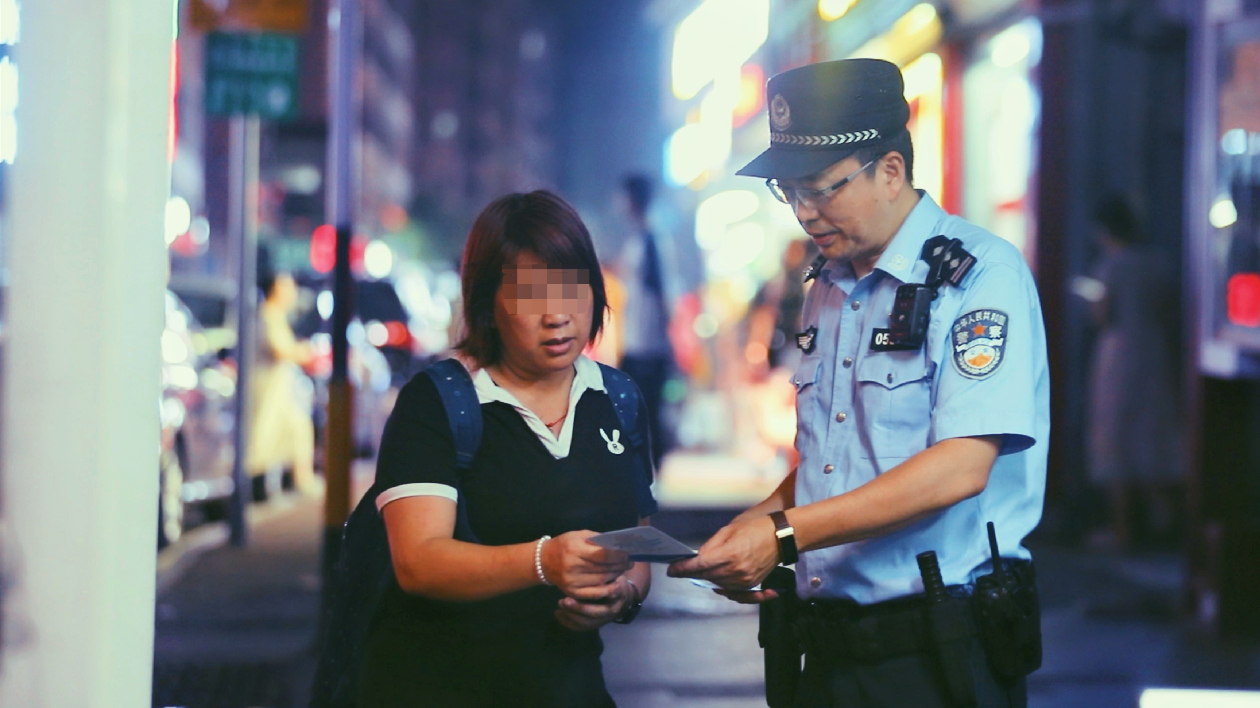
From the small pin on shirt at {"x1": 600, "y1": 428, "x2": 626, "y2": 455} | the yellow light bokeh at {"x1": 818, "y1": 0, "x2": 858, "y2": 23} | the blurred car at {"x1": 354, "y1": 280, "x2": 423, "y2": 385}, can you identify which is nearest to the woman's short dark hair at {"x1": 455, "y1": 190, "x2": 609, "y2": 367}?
the small pin on shirt at {"x1": 600, "y1": 428, "x2": 626, "y2": 455}

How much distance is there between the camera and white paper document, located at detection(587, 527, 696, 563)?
218 cm

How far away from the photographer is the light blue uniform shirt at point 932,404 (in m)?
2.37

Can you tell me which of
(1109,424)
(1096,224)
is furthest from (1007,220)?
(1109,424)

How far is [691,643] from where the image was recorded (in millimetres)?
6387

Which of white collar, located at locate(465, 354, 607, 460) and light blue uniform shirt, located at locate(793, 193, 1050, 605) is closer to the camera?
light blue uniform shirt, located at locate(793, 193, 1050, 605)

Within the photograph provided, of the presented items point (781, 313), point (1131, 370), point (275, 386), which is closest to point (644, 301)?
point (781, 313)

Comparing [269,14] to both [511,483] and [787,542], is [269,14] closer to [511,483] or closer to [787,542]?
[511,483]

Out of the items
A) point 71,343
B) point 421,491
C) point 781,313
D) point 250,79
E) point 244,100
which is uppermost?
point 250,79

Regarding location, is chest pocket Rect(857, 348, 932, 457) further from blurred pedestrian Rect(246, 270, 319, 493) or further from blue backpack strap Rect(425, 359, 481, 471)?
blurred pedestrian Rect(246, 270, 319, 493)

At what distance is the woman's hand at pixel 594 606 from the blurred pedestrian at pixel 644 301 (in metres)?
7.14

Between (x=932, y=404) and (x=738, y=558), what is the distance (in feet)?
1.55

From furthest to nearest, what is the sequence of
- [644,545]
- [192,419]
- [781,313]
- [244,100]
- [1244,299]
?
1. [781,313]
2. [192,419]
3. [244,100]
4. [1244,299]
5. [644,545]

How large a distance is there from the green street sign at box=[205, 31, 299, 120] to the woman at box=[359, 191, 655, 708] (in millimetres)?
6777

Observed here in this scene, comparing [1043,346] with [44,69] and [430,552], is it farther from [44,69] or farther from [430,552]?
[44,69]
